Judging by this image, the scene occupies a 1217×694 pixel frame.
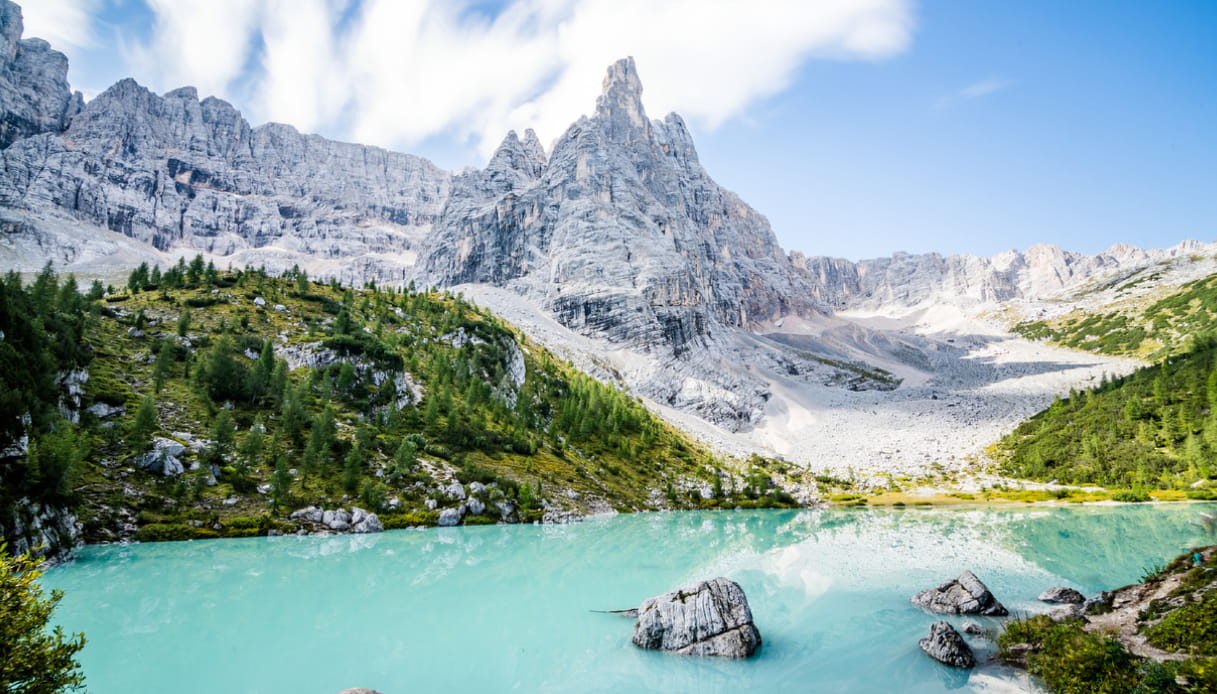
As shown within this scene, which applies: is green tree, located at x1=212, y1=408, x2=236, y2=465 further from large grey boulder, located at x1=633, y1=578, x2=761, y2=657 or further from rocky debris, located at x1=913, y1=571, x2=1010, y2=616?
rocky debris, located at x1=913, y1=571, x2=1010, y2=616

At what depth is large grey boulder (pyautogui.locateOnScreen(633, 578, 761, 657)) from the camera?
20438 millimetres

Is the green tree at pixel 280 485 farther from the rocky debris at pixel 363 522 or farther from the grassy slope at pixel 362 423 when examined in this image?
the rocky debris at pixel 363 522

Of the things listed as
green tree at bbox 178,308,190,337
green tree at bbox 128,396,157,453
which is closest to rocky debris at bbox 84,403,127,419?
green tree at bbox 128,396,157,453

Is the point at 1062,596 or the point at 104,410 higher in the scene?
the point at 104,410

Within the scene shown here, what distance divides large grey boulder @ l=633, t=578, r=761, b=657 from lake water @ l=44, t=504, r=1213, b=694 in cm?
62

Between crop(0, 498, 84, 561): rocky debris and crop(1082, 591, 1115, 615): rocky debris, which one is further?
crop(0, 498, 84, 561): rocky debris

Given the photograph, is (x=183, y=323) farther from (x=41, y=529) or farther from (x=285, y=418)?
(x=41, y=529)

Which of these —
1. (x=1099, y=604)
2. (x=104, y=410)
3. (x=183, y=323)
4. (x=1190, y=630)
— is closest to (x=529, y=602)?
(x=1190, y=630)

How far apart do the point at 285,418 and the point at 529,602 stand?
1796 inches

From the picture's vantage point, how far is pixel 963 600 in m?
25.1

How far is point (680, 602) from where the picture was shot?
22.0 metres

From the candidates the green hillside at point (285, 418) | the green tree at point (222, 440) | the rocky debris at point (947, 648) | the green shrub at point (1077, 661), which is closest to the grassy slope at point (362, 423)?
the green hillside at point (285, 418)

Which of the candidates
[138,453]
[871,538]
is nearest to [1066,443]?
[871,538]

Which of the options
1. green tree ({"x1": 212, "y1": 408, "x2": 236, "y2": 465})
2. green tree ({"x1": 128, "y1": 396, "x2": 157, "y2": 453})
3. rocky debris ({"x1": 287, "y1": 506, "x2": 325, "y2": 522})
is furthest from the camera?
green tree ({"x1": 212, "y1": 408, "x2": 236, "y2": 465})
